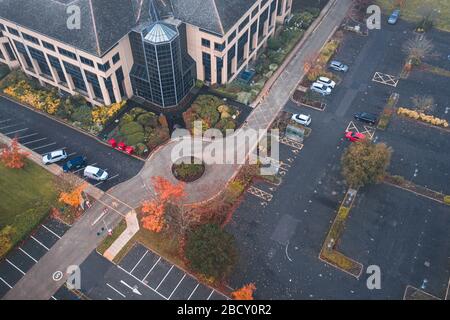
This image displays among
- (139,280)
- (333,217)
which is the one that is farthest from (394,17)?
(139,280)

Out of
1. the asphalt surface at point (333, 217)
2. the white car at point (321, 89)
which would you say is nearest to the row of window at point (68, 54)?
the asphalt surface at point (333, 217)

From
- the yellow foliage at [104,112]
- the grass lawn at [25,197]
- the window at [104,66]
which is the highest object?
the window at [104,66]

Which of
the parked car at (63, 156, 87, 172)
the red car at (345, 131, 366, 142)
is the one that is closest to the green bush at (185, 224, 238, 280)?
the parked car at (63, 156, 87, 172)

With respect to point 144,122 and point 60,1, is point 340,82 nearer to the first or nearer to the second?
point 144,122

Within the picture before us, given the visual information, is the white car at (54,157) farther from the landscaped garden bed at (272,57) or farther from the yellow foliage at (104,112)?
the landscaped garden bed at (272,57)

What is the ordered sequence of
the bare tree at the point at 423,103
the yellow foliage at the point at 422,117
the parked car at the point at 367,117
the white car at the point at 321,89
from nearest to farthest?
the yellow foliage at the point at 422,117
the parked car at the point at 367,117
the bare tree at the point at 423,103
the white car at the point at 321,89
